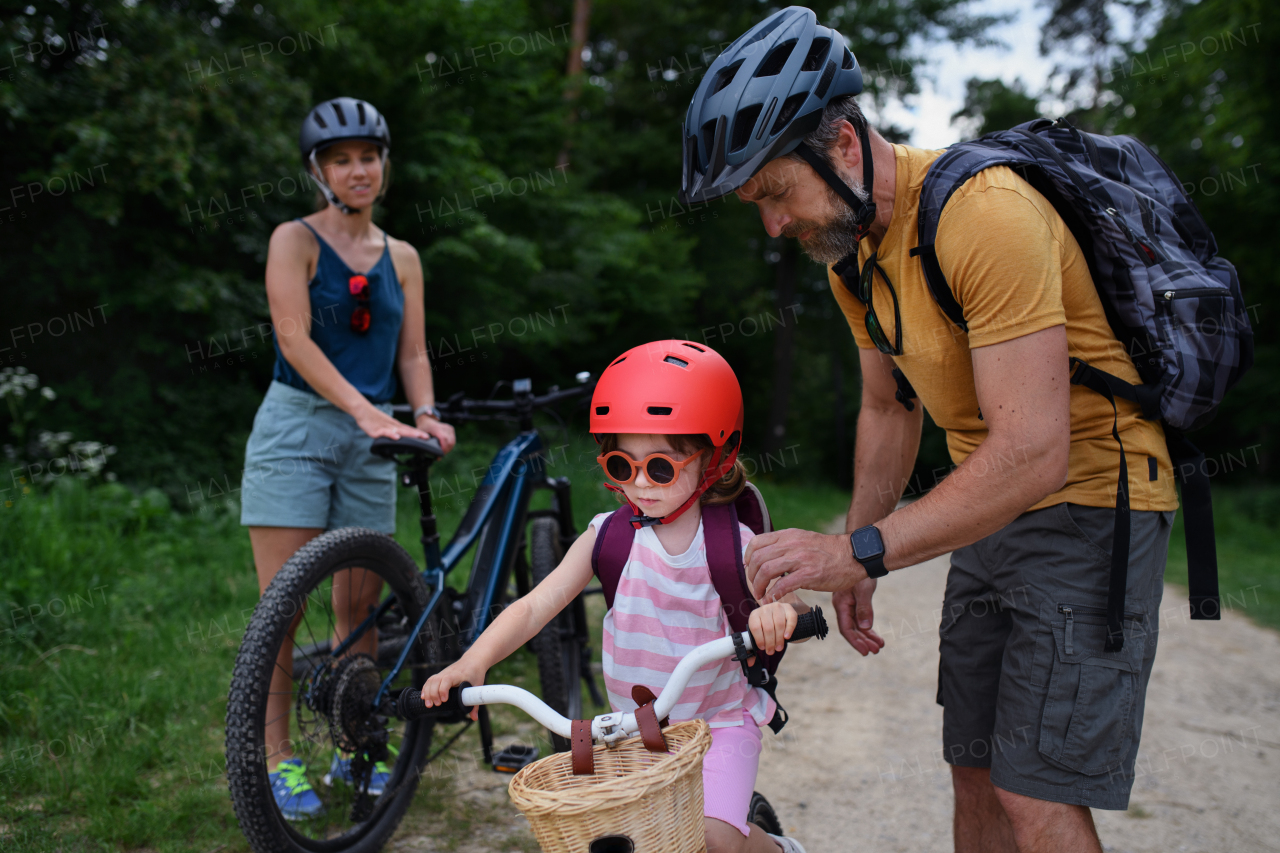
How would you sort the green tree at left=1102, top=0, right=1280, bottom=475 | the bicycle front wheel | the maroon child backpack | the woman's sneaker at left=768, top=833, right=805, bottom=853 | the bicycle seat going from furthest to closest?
1. the green tree at left=1102, top=0, right=1280, bottom=475
2. the bicycle seat
3. the bicycle front wheel
4. the woman's sneaker at left=768, top=833, right=805, bottom=853
5. the maroon child backpack

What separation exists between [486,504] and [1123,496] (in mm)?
2194

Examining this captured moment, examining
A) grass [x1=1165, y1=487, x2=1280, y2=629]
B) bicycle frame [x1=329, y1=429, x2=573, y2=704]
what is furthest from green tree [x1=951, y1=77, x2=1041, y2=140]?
bicycle frame [x1=329, y1=429, x2=573, y2=704]

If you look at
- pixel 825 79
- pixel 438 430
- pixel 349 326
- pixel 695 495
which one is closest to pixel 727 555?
pixel 695 495

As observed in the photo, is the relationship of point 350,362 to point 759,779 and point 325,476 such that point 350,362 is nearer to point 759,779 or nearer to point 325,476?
point 325,476

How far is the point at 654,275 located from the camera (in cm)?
1498

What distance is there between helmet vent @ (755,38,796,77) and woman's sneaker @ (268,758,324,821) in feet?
8.72

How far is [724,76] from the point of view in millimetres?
2160

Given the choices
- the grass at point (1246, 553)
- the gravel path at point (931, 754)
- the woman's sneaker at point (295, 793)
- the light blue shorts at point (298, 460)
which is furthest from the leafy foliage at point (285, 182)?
the grass at point (1246, 553)

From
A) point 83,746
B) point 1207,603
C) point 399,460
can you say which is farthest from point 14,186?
point 1207,603

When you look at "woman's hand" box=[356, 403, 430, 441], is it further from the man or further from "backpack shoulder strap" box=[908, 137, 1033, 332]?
"backpack shoulder strap" box=[908, 137, 1033, 332]

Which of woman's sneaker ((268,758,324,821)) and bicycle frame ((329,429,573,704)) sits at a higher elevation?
bicycle frame ((329,429,573,704))

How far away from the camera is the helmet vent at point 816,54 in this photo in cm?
206

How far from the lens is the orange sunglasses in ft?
6.48

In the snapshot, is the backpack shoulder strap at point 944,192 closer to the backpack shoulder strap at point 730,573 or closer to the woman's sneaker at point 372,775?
the backpack shoulder strap at point 730,573
